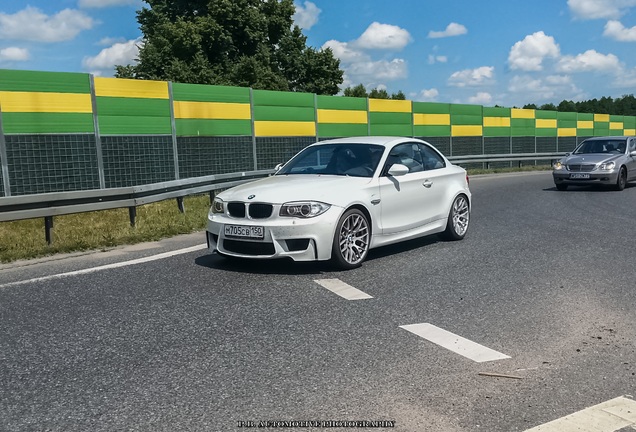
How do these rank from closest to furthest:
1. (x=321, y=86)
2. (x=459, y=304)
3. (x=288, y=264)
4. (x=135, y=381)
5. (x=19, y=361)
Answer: (x=135, y=381)
(x=19, y=361)
(x=459, y=304)
(x=288, y=264)
(x=321, y=86)

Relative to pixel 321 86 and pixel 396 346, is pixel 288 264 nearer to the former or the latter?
pixel 396 346

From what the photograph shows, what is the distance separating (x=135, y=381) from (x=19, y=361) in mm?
969

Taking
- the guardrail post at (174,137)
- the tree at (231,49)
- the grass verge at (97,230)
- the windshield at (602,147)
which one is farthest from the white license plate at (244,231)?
the tree at (231,49)

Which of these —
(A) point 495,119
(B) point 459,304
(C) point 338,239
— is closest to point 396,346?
(B) point 459,304

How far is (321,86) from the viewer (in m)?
42.2

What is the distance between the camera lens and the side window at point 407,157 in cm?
795

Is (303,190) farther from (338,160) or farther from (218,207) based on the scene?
(338,160)

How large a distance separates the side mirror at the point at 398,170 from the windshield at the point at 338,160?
0.83 feet

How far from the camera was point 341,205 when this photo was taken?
681 cm

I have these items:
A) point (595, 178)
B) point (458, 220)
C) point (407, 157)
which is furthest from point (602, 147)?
point (407, 157)

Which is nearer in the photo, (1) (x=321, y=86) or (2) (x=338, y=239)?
(2) (x=338, y=239)

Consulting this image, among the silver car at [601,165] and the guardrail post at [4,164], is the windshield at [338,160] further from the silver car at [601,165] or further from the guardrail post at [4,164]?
the silver car at [601,165]

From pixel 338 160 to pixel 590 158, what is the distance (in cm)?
1189

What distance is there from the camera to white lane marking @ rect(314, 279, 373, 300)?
19.1 ft
